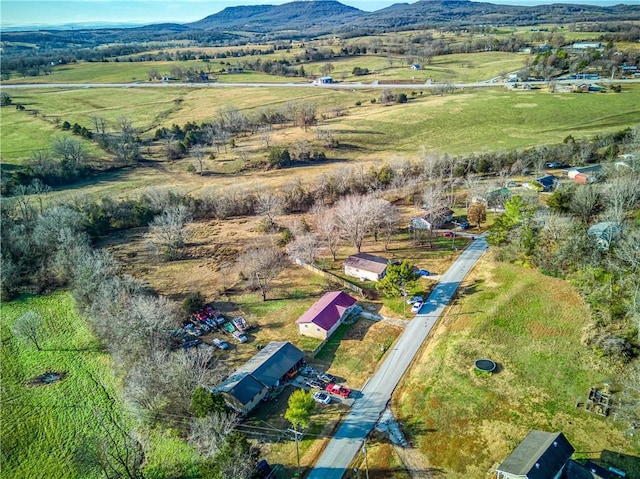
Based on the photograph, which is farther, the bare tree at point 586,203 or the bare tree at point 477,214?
the bare tree at point 477,214

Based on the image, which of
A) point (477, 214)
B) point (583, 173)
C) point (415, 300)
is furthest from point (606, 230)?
point (583, 173)

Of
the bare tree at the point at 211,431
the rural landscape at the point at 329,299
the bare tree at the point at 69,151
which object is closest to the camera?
the bare tree at the point at 211,431

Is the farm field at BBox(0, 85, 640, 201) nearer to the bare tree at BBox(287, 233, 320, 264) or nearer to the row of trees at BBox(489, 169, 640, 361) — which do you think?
the bare tree at BBox(287, 233, 320, 264)

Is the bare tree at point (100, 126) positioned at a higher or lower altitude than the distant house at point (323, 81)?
lower

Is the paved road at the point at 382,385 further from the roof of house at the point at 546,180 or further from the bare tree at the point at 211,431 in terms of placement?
the roof of house at the point at 546,180

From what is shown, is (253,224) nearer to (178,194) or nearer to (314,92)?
(178,194)

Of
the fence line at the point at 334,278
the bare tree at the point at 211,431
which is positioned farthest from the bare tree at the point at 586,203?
the bare tree at the point at 211,431

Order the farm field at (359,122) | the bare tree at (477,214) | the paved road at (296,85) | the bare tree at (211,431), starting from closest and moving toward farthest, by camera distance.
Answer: the bare tree at (211,431)
the bare tree at (477,214)
the farm field at (359,122)
the paved road at (296,85)
